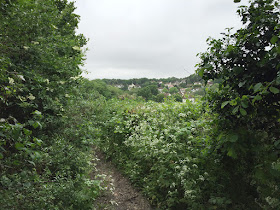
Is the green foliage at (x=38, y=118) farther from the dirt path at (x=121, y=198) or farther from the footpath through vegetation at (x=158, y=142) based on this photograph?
the dirt path at (x=121, y=198)

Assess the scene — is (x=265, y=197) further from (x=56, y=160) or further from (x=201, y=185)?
(x=56, y=160)

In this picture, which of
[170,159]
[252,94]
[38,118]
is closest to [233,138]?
[252,94]

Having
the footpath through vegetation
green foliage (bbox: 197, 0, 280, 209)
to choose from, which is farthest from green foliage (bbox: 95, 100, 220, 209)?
green foliage (bbox: 197, 0, 280, 209)

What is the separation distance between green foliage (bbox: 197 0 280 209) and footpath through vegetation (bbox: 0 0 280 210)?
0.01 metres

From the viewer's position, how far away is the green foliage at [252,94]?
2.20m

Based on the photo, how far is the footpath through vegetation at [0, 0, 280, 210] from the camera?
7.47ft

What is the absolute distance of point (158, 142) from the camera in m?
4.78

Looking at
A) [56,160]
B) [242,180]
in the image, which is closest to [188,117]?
[242,180]

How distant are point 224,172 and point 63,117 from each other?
3680mm

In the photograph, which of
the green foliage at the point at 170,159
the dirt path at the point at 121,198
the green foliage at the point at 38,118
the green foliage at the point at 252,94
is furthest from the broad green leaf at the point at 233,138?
the dirt path at the point at 121,198

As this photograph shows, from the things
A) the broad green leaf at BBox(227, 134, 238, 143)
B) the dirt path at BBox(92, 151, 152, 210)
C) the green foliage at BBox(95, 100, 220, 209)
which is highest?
the broad green leaf at BBox(227, 134, 238, 143)

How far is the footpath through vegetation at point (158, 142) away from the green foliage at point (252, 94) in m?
0.01

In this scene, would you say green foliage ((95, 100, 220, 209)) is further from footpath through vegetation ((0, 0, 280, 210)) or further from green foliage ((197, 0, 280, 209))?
green foliage ((197, 0, 280, 209))

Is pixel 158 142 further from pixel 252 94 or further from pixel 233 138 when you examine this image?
pixel 252 94
